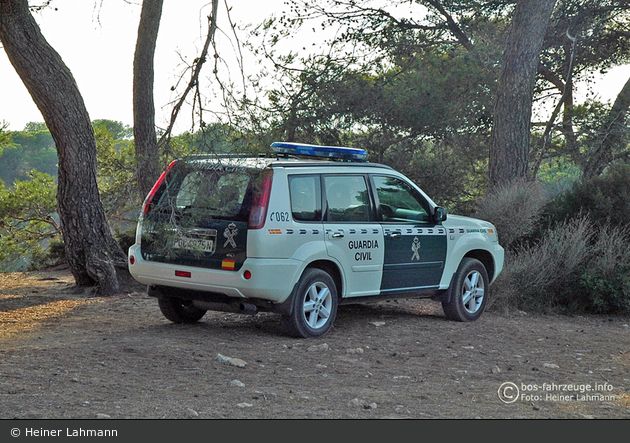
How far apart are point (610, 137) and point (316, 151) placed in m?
12.0

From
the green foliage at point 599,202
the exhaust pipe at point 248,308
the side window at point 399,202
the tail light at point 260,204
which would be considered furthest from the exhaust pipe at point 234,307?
the green foliage at point 599,202

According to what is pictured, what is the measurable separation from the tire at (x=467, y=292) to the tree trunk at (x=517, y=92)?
5706 millimetres

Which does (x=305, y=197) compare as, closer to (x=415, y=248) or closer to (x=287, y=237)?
(x=287, y=237)

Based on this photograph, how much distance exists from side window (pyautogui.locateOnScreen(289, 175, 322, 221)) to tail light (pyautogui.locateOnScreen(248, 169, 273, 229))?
336 mm

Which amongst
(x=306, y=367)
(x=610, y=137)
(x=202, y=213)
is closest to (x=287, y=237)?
(x=202, y=213)

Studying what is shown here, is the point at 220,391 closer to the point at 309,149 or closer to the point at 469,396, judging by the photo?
the point at 469,396

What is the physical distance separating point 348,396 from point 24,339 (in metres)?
3.99

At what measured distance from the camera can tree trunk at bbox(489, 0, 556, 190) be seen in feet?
50.8

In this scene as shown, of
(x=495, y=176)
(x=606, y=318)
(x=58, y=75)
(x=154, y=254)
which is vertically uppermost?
(x=58, y=75)

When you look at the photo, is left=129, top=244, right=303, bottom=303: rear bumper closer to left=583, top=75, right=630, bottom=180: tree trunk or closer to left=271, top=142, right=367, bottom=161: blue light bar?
left=271, top=142, right=367, bottom=161: blue light bar

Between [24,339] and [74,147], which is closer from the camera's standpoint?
[24,339]

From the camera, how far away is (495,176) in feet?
51.4

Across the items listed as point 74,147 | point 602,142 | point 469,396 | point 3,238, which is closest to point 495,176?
point 602,142

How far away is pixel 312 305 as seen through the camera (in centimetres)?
819
